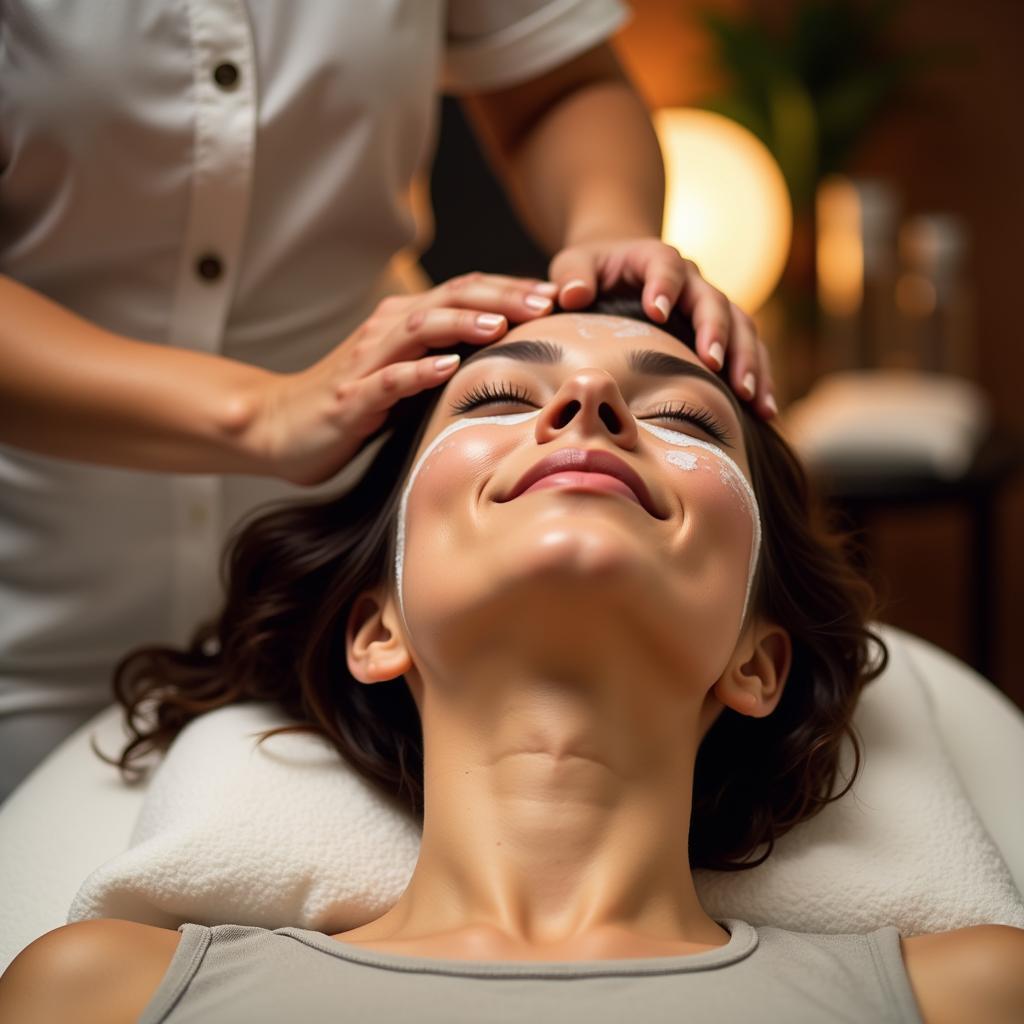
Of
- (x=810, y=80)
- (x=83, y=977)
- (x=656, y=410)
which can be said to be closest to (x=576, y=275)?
(x=656, y=410)

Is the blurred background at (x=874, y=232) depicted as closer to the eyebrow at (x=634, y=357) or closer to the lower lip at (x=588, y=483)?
the eyebrow at (x=634, y=357)

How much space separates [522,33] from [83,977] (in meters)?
1.17

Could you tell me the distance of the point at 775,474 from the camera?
135cm

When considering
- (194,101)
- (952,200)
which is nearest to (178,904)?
(194,101)

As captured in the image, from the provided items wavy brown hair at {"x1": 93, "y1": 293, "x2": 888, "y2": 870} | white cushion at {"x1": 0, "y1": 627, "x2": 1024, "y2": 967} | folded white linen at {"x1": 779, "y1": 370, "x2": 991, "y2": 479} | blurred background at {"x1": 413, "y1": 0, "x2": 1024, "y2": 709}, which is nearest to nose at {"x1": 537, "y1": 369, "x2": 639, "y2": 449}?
wavy brown hair at {"x1": 93, "y1": 293, "x2": 888, "y2": 870}

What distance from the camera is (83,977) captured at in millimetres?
969

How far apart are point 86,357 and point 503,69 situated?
2.21ft

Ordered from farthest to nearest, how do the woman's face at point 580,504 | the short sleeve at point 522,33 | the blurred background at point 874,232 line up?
the blurred background at point 874,232, the short sleeve at point 522,33, the woman's face at point 580,504

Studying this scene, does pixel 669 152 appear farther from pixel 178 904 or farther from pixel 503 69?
pixel 178 904

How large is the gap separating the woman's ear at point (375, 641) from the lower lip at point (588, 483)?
10.2 inches

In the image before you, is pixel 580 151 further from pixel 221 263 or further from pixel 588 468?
pixel 588 468

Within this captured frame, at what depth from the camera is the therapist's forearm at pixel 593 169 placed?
1.44 m

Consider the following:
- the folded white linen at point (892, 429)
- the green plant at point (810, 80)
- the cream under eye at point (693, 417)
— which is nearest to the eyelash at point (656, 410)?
the cream under eye at point (693, 417)

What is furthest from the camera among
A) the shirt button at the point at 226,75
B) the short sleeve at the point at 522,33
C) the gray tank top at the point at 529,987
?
the short sleeve at the point at 522,33
